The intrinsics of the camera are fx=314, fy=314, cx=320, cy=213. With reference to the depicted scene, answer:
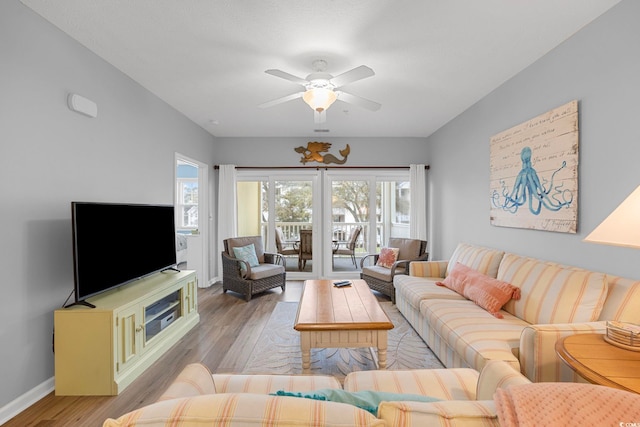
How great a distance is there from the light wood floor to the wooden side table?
7.43 ft

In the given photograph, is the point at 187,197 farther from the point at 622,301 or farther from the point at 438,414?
the point at 438,414

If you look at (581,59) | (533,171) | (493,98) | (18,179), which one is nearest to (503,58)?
(581,59)

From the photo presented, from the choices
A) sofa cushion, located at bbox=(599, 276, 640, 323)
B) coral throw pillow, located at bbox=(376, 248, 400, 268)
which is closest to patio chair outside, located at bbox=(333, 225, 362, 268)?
coral throw pillow, located at bbox=(376, 248, 400, 268)

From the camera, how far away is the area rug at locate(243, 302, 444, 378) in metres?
2.62

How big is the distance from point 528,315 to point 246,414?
2437mm

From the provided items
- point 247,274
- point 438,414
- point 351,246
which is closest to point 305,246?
point 351,246

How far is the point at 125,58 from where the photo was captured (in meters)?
2.78

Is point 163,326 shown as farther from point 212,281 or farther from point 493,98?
point 493,98

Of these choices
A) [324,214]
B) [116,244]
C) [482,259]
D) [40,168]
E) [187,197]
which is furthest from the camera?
[187,197]

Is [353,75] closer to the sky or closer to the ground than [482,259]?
closer to the sky

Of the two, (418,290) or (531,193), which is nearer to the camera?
(531,193)

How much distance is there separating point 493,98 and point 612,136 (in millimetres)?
1589

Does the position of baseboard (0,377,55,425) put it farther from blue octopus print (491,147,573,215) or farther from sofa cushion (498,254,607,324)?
blue octopus print (491,147,573,215)

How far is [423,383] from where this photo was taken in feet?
5.00
